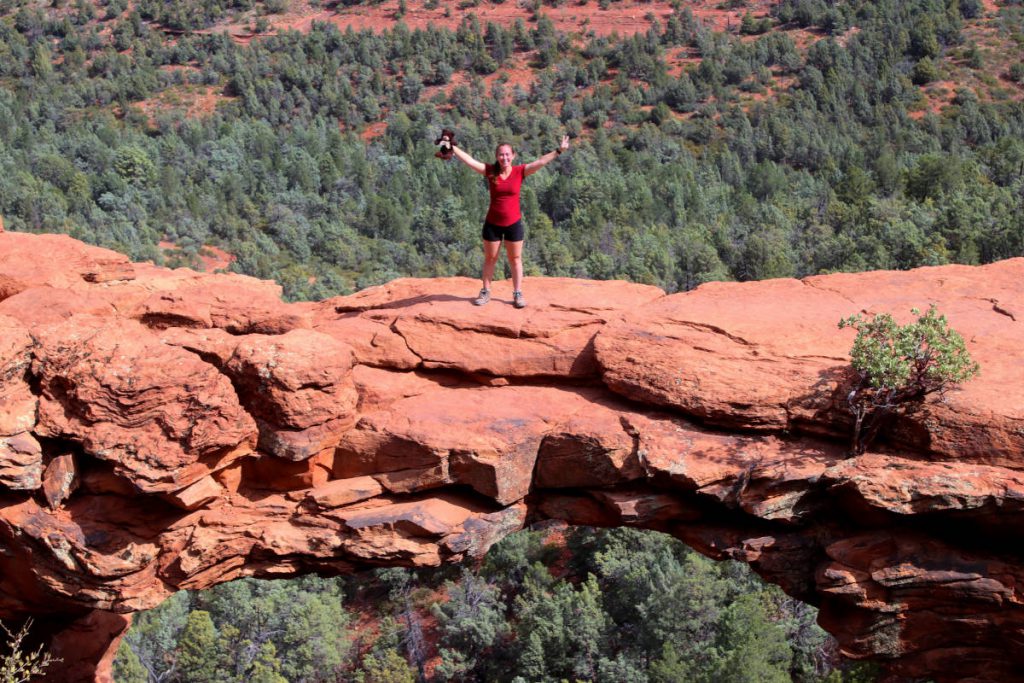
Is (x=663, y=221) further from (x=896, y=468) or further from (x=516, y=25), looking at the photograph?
(x=896, y=468)

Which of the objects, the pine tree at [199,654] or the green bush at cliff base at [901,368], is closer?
the green bush at cliff base at [901,368]

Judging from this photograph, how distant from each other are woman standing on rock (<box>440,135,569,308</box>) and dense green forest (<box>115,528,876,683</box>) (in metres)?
17.8

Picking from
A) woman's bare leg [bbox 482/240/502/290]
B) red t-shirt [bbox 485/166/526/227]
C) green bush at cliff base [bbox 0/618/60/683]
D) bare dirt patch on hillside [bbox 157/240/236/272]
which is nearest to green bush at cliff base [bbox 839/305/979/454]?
red t-shirt [bbox 485/166/526/227]

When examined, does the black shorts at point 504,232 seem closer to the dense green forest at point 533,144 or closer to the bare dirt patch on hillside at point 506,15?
the dense green forest at point 533,144

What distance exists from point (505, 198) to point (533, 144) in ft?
192

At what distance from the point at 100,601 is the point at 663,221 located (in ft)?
163

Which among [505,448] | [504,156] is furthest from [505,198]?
[505,448]

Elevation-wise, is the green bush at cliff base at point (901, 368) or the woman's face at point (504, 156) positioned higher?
the woman's face at point (504, 156)

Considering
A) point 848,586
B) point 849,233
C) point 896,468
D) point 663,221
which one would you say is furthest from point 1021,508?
point 663,221

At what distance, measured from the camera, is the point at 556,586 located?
35406mm

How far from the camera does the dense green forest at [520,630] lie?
98.9 feet

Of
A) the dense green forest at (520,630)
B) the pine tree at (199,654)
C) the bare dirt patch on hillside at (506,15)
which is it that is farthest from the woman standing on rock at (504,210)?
the bare dirt patch on hillside at (506,15)

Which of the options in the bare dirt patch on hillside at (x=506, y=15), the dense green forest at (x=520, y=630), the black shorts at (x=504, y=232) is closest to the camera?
the black shorts at (x=504, y=232)

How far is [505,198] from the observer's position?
1301cm
